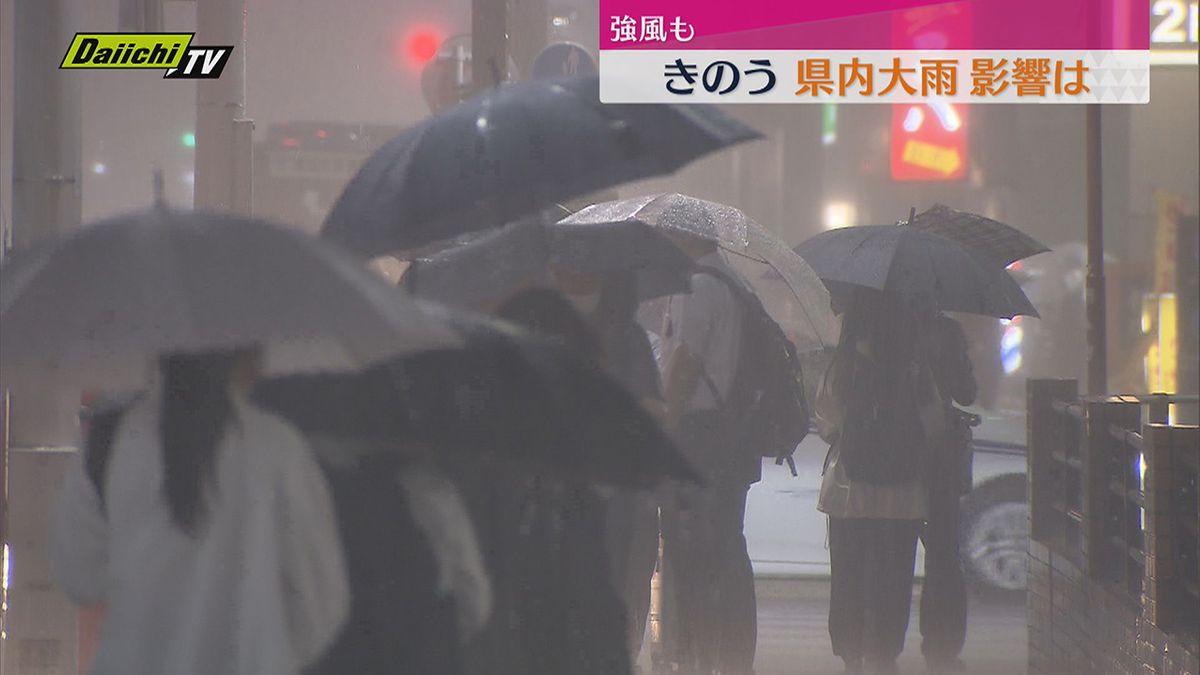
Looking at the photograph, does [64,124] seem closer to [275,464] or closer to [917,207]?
[275,464]

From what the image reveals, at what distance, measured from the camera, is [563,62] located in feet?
9.72

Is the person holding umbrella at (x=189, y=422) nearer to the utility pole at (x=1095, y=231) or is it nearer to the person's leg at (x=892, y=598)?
the person's leg at (x=892, y=598)

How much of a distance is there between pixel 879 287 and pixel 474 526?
3.67 feet

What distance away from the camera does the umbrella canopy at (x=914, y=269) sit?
3.09 metres

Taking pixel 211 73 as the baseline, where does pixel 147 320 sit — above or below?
below

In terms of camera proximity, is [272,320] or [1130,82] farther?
[1130,82]

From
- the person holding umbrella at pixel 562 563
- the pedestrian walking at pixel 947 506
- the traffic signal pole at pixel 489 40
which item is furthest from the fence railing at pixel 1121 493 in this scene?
the traffic signal pole at pixel 489 40

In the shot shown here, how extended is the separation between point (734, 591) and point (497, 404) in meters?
0.85

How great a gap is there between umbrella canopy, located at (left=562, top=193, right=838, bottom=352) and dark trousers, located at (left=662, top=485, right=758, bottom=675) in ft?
1.29

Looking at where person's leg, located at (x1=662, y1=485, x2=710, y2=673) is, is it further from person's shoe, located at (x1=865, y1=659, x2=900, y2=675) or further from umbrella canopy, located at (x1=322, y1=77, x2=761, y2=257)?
umbrella canopy, located at (x1=322, y1=77, x2=761, y2=257)

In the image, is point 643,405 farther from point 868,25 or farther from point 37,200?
point 37,200

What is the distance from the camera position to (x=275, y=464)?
2.31 meters

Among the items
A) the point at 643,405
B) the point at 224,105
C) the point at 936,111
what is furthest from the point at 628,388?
the point at 224,105

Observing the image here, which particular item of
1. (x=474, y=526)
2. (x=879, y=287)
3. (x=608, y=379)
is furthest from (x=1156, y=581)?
(x=474, y=526)
